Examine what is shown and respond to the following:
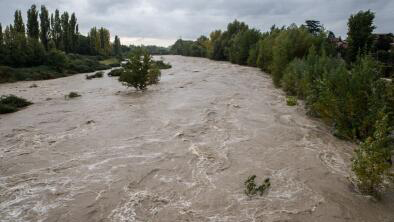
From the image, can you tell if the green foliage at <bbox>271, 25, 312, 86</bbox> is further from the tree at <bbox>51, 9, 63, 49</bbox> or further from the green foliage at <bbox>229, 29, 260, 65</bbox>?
the tree at <bbox>51, 9, 63, 49</bbox>

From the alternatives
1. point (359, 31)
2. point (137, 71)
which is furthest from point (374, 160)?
point (359, 31)

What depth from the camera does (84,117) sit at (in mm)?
13875

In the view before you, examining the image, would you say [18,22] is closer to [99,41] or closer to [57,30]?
[57,30]

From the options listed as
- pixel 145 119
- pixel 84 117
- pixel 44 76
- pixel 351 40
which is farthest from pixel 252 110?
pixel 44 76

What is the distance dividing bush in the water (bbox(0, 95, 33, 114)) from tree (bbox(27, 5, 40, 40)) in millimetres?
44150

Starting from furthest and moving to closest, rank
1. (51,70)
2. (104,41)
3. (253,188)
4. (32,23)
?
(104,41), (32,23), (51,70), (253,188)

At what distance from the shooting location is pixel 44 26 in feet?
193

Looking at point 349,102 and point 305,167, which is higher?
point 349,102

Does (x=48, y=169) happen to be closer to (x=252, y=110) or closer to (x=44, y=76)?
(x=252, y=110)

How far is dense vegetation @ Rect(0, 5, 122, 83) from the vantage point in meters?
37.1

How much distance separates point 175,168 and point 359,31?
2772 cm

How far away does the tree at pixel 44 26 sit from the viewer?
2309 inches

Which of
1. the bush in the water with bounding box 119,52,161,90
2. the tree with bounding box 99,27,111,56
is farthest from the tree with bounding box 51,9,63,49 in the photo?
the bush in the water with bounding box 119,52,161,90

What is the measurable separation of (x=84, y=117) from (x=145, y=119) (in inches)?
117
